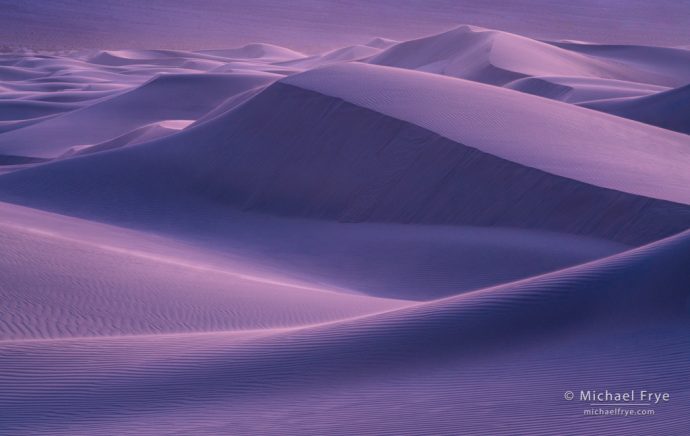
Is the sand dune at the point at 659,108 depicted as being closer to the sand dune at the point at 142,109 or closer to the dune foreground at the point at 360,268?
the dune foreground at the point at 360,268

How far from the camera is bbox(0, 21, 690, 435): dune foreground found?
7.97 ft

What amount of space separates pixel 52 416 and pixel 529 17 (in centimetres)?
3778

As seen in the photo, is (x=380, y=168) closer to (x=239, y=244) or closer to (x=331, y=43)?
(x=239, y=244)

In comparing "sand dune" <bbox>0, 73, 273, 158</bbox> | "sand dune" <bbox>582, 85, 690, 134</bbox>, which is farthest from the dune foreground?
"sand dune" <bbox>0, 73, 273, 158</bbox>

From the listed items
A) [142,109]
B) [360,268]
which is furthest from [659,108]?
[142,109]

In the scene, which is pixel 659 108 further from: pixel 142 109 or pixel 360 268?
pixel 142 109

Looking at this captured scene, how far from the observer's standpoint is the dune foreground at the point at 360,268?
7.97 ft

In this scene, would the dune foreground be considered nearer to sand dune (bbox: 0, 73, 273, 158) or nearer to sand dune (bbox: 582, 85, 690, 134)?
sand dune (bbox: 582, 85, 690, 134)

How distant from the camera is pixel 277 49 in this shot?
2856cm

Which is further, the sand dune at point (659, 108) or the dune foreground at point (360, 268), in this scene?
the sand dune at point (659, 108)

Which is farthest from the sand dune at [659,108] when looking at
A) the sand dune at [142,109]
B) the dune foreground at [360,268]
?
the sand dune at [142,109]

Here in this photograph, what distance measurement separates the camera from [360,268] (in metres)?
4.99

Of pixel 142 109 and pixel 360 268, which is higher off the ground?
pixel 142 109

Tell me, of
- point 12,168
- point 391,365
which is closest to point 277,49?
point 12,168
